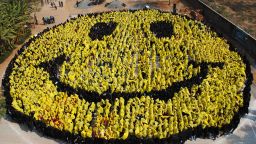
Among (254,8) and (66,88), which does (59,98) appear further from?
(254,8)

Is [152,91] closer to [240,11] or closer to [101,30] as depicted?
[101,30]

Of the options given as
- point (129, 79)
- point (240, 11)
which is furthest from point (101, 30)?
point (240, 11)

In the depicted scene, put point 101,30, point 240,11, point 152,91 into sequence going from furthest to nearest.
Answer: point 240,11 → point 101,30 → point 152,91

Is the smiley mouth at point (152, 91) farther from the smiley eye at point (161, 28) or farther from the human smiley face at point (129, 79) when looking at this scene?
the smiley eye at point (161, 28)

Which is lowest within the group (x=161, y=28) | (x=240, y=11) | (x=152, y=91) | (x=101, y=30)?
(x=152, y=91)

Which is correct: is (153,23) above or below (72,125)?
above

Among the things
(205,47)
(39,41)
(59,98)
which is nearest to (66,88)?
(59,98)
